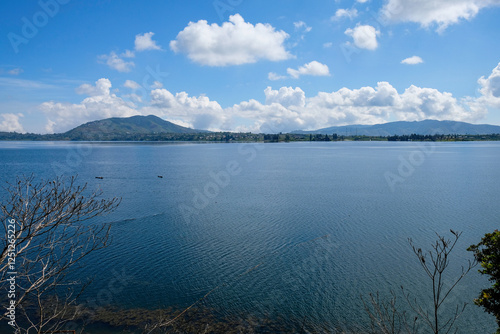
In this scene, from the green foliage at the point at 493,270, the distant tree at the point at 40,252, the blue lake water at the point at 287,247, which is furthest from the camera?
the blue lake water at the point at 287,247

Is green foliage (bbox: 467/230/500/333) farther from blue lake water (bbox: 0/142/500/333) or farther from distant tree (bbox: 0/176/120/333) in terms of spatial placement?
distant tree (bbox: 0/176/120/333)

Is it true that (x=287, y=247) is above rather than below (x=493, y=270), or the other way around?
below

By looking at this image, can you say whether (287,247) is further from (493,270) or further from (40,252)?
(40,252)

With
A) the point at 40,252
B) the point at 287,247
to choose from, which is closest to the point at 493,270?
the point at 287,247

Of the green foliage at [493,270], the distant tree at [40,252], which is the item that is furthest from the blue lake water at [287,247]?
the green foliage at [493,270]

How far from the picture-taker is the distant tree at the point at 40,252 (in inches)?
278

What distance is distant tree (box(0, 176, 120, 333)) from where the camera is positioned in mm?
7051

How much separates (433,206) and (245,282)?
29018 mm

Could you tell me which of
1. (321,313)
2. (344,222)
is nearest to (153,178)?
(344,222)

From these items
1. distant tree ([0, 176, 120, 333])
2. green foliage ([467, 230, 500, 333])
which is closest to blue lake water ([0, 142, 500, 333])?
distant tree ([0, 176, 120, 333])

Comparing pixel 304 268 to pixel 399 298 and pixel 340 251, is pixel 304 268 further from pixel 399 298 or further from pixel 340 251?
pixel 399 298

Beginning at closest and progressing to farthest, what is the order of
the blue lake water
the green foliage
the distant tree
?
the distant tree, the green foliage, the blue lake water

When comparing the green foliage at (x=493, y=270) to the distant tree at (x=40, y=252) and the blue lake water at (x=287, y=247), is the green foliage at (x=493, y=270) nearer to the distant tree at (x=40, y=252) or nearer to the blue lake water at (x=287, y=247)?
the blue lake water at (x=287, y=247)

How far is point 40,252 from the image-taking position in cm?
1909
